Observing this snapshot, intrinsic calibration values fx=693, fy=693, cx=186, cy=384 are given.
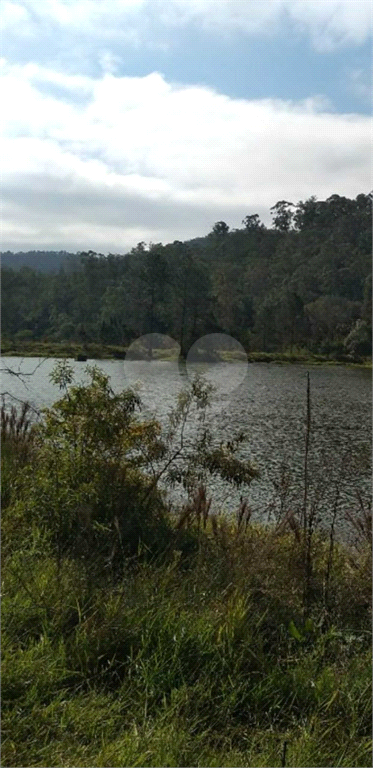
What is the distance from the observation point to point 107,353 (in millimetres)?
47562

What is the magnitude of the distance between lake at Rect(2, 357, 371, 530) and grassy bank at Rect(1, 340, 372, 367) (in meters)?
9.14

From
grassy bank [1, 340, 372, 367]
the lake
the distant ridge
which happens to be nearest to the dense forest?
grassy bank [1, 340, 372, 367]

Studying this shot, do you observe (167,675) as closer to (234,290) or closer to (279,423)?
(279,423)

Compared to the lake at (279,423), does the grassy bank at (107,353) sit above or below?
above

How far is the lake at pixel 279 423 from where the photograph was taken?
27.0 ft

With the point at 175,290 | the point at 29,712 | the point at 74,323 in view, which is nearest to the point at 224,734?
the point at 29,712

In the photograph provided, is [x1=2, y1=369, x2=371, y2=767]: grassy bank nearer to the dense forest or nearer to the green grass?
the green grass

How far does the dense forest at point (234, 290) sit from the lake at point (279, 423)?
6.72 meters

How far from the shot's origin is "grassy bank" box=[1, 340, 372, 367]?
4675cm

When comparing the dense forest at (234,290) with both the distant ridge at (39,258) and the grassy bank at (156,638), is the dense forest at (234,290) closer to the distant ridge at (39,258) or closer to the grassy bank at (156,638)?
the grassy bank at (156,638)

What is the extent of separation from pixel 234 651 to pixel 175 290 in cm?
3854

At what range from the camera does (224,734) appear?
106 inches

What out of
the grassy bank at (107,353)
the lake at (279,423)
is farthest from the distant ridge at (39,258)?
the lake at (279,423)

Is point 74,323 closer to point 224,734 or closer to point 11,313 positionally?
point 11,313
